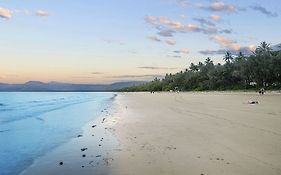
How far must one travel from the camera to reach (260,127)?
15875 mm

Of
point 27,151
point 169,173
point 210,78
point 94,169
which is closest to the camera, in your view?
point 169,173

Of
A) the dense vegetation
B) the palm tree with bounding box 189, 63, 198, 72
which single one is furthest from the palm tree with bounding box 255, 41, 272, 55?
the palm tree with bounding box 189, 63, 198, 72

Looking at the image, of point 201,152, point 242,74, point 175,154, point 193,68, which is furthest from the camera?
point 193,68

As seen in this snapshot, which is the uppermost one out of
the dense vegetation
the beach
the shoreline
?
the dense vegetation

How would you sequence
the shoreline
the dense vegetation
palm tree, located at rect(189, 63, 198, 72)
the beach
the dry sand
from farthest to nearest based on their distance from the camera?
palm tree, located at rect(189, 63, 198, 72)
the dense vegetation
the shoreline
the beach
the dry sand

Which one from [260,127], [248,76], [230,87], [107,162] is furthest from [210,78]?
[107,162]

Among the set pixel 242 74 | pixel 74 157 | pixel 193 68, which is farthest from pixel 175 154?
pixel 193 68

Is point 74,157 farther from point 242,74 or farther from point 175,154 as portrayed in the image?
point 242,74

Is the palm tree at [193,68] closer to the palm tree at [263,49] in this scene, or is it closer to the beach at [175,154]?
the palm tree at [263,49]

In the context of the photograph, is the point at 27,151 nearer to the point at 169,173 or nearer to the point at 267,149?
the point at 169,173

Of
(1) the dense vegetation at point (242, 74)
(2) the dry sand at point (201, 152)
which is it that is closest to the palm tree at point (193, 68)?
(1) the dense vegetation at point (242, 74)

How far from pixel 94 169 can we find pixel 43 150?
469 centimetres

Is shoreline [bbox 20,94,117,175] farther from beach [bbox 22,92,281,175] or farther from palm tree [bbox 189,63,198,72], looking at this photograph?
palm tree [bbox 189,63,198,72]

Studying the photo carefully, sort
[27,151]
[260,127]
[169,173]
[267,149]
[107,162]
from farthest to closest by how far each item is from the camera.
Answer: [260,127] → [27,151] → [267,149] → [107,162] → [169,173]
